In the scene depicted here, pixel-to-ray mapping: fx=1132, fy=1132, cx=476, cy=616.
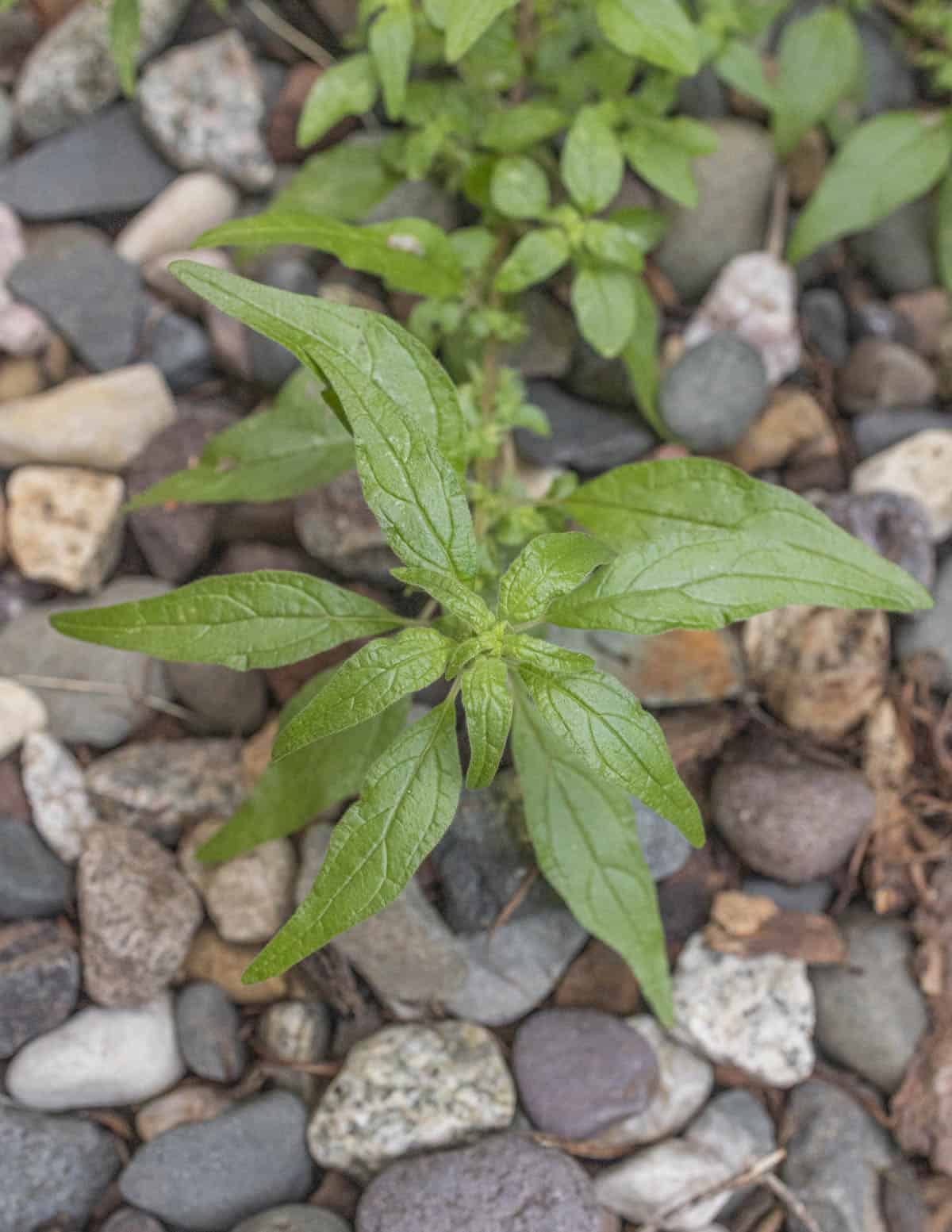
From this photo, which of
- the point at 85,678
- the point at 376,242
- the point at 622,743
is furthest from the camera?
the point at 85,678

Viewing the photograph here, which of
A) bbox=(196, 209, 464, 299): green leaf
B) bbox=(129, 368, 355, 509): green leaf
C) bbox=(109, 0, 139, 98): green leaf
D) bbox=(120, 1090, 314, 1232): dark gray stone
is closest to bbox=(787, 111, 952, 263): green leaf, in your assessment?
bbox=(196, 209, 464, 299): green leaf

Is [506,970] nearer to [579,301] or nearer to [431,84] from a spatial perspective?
[579,301]

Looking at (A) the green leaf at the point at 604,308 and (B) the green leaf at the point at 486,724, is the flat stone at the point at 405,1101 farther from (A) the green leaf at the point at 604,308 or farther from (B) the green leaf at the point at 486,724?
(A) the green leaf at the point at 604,308

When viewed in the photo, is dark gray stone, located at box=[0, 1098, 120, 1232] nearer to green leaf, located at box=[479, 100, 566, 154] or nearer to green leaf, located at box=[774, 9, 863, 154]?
green leaf, located at box=[479, 100, 566, 154]

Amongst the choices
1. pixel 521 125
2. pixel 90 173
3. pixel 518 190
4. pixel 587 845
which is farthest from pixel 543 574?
pixel 90 173

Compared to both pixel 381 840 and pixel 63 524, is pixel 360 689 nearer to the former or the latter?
pixel 381 840

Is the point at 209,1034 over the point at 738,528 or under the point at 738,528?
under

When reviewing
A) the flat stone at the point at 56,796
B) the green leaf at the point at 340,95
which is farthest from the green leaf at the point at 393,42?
the flat stone at the point at 56,796
